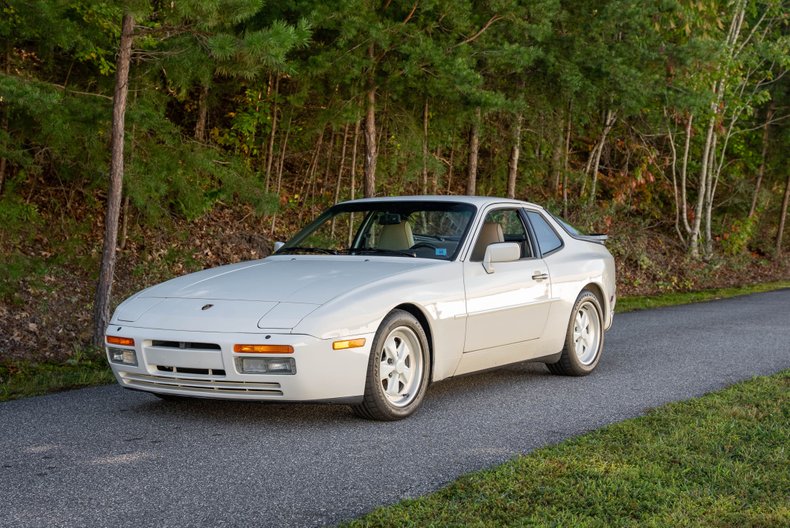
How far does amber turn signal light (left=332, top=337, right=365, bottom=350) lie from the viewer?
18.6ft

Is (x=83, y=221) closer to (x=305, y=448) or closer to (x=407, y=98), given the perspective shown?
(x=407, y=98)

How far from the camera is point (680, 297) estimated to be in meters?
18.1

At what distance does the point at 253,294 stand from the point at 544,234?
9.96 ft

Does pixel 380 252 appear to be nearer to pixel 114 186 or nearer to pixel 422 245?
pixel 422 245

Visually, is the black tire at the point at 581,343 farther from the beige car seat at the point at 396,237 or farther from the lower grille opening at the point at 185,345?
the lower grille opening at the point at 185,345

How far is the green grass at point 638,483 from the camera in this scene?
4012mm

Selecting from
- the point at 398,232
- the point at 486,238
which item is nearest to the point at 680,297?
the point at 486,238

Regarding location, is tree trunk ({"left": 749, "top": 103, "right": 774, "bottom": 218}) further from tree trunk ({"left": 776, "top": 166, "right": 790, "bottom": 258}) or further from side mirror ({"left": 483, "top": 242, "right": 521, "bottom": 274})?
side mirror ({"left": 483, "top": 242, "right": 521, "bottom": 274})

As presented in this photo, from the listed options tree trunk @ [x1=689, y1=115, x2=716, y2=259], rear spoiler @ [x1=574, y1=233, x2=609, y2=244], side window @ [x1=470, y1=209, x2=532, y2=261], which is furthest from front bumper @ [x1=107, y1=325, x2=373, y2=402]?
tree trunk @ [x1=689, y1=115, x2=716, y2=259]

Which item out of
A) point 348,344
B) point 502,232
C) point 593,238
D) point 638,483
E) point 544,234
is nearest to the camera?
point 638,483

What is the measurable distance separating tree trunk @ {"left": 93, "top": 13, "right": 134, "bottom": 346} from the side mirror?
4439 millimetres

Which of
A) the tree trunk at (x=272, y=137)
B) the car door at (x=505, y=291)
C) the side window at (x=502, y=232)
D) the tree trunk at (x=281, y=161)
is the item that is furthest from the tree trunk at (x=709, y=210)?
the car door at (x=505, y=291)

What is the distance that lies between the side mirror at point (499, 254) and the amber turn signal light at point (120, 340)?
8.48 feet

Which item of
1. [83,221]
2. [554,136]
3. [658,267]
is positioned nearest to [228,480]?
[83,221]
